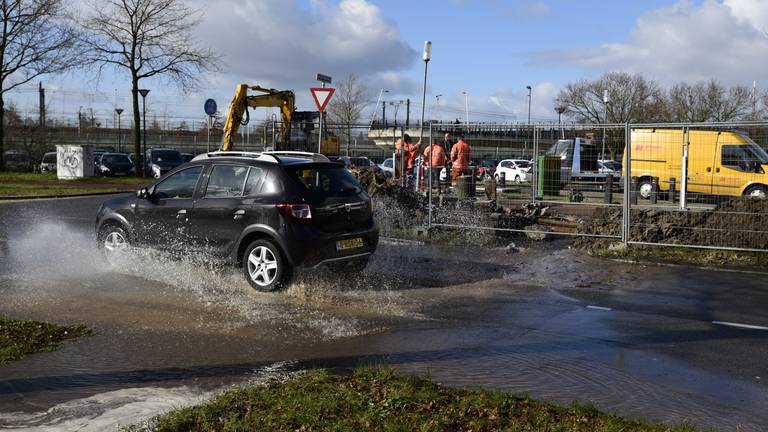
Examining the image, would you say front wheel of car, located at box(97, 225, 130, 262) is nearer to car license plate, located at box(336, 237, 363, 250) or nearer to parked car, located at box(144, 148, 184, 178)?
car license plate, located at box(336, 237, 363, 250)

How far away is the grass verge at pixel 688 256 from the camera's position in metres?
11.5

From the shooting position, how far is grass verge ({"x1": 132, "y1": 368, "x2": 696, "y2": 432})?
4.27 m

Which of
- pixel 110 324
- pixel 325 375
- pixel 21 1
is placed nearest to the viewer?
pixel 325 375

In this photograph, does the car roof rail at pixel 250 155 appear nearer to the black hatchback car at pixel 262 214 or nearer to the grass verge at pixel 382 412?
the black hatchback car at pixel 262 214

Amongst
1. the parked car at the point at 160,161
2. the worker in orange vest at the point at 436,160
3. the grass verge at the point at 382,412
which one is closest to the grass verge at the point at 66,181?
the parked car at the point at 160,161

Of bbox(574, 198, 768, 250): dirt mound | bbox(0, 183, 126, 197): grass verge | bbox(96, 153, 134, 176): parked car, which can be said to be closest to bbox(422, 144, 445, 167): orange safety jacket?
bbox(574, 198, 768, 250): dirt mound

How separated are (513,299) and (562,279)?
176cm

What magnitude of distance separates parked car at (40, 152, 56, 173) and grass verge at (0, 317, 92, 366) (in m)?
34.9

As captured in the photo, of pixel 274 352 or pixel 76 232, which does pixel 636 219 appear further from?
pixel 76 232

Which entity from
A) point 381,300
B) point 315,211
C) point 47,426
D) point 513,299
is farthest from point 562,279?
point 47,426

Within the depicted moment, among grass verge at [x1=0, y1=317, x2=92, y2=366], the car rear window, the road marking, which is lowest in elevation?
the road marking

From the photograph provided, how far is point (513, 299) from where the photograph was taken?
877 cm

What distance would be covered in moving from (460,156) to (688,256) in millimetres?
5675

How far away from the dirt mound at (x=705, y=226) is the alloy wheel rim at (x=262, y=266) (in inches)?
254
